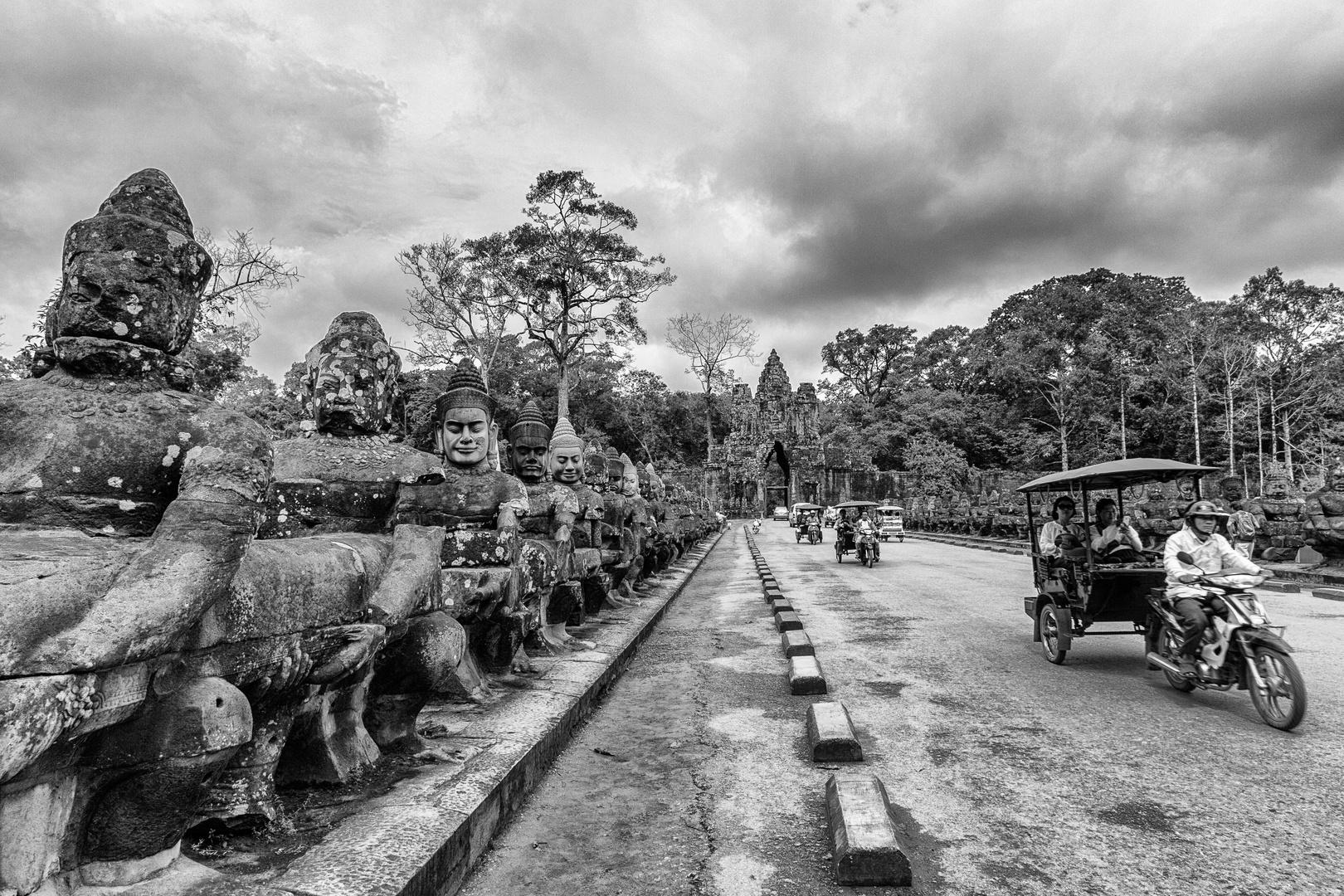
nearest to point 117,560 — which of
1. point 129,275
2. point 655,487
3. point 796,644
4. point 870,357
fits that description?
point 129,275

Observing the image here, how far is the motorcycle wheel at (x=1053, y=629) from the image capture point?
20.7 feet

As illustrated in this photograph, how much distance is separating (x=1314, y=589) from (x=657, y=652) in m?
9.60

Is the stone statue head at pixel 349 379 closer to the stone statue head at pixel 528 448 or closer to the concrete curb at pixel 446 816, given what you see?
the concrete curb at pixel 446 816

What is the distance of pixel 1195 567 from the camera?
17.2 ft

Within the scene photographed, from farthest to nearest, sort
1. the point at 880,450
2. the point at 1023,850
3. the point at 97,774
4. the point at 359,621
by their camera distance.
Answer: the point at 880,450, the point at 1023,850, the point at 359,621, the point at 97,774

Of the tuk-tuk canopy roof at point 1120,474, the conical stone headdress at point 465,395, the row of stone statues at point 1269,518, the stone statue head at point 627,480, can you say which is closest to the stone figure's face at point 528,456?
the conical stone headdress at point 465,395

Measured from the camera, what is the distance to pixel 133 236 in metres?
2.35

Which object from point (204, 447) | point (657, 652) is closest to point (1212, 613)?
point (657, 652)

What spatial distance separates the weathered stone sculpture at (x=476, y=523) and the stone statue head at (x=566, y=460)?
106 inches

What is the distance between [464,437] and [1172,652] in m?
4.95

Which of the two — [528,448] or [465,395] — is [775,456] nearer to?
[528,448]

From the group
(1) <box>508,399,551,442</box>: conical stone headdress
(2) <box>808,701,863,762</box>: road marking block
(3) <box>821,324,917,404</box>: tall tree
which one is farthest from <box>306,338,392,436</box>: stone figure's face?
(3) <box>821,324,917,404</box>: tall tree

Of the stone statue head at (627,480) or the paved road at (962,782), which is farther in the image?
the stone statue head at (627,480)

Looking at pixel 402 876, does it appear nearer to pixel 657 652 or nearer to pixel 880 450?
pixel 657 652
